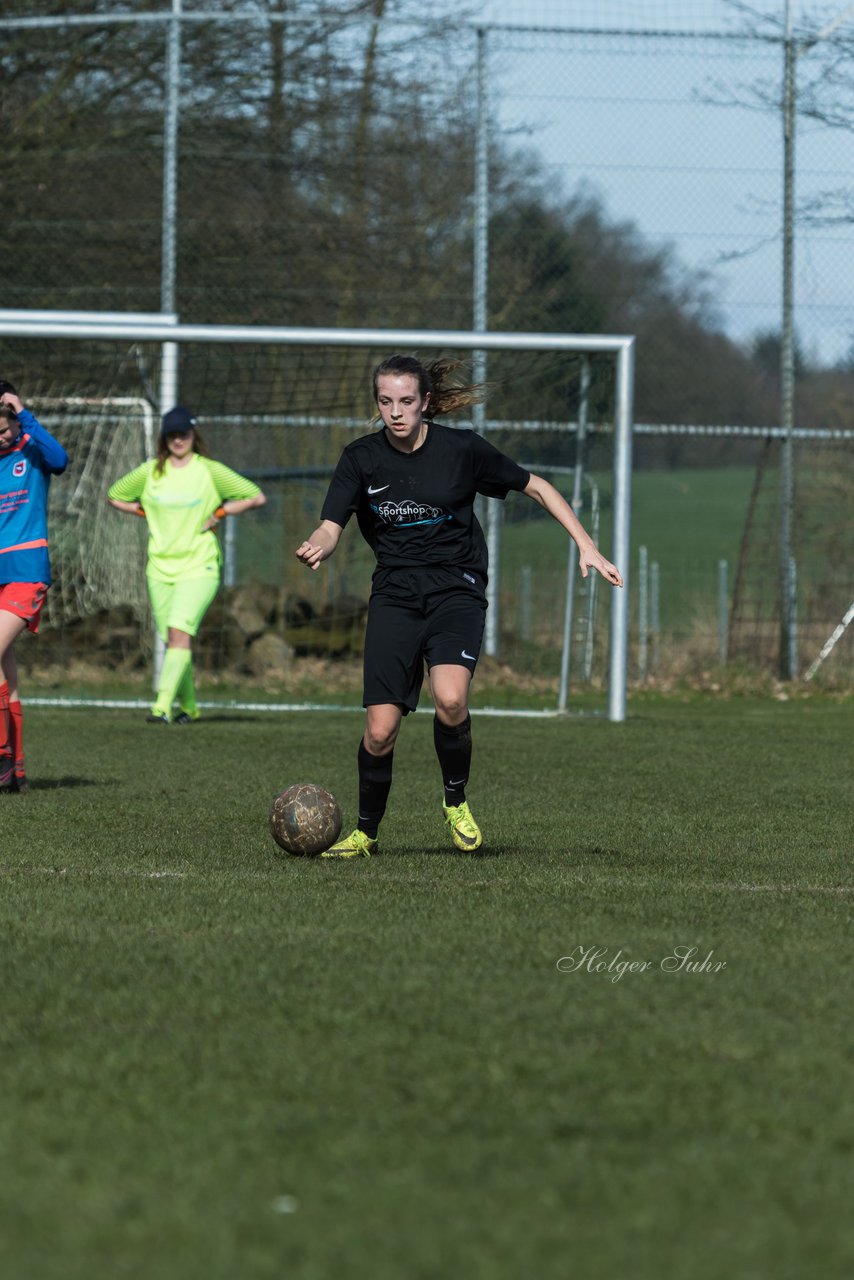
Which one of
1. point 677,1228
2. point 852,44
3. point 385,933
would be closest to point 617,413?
point 852,44

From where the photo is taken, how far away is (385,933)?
4.53 m

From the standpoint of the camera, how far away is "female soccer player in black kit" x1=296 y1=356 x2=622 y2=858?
19.7ft

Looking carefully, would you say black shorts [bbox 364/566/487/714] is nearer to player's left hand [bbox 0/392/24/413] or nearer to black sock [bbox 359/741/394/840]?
black sock [bbox 359/741/394/840]

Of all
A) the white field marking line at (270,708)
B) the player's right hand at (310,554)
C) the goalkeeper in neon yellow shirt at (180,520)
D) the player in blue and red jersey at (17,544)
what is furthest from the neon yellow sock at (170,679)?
the player's right hand at (310,554)

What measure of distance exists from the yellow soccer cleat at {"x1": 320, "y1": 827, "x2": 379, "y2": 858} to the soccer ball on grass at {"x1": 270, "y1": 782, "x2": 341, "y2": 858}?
41 millimetres

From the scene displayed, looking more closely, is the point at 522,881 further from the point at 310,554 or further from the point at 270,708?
the point at 270,708

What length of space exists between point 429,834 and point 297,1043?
10.8 feet

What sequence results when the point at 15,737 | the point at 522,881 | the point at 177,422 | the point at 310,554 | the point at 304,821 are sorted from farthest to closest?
1. the point at 177,422
2. the point at 15,737
3. the point at 304,821
4. the point at 310,554
5. the point at 522,881

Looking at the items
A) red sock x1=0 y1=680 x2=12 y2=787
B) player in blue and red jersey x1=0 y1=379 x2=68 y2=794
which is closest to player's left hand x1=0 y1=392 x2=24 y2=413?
player in blue and red jersey x1=0 y1=379 x2=68 y2=794

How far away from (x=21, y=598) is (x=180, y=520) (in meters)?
3.73

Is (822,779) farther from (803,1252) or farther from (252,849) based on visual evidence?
(803,1252)

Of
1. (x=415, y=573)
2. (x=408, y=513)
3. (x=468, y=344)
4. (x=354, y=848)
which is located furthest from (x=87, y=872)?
(x=468, y=344)

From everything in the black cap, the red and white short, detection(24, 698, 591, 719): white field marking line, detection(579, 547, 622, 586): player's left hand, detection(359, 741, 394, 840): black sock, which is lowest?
detection(24, 698, 591, 719): white field marking line

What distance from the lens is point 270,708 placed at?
1315cm
